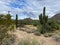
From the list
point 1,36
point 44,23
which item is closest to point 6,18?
point 1,36

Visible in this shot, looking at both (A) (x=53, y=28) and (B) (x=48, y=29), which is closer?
(B) (x=48, y=29)

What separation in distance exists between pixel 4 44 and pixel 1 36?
68 cm

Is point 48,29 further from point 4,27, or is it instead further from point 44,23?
point 4,27

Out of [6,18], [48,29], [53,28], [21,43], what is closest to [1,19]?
[6,18]

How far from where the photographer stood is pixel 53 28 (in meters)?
34.6

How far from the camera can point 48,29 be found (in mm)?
32031

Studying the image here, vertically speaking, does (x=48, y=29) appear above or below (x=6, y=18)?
below

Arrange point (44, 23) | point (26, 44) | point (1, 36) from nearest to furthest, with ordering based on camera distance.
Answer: point (26, 44)
point (1, 36)
point (44, 23)

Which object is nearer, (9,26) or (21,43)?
(21,43)

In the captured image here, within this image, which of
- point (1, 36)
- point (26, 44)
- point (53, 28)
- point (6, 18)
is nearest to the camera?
point (26, 44)

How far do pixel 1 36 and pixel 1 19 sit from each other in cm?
147

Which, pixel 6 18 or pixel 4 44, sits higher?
pixel 6 18

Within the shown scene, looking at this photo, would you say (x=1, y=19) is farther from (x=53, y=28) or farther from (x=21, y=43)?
(x=53, y=28)

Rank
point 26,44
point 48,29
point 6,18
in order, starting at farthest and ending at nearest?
A: point 48,29
point 6,18
point 26,44
